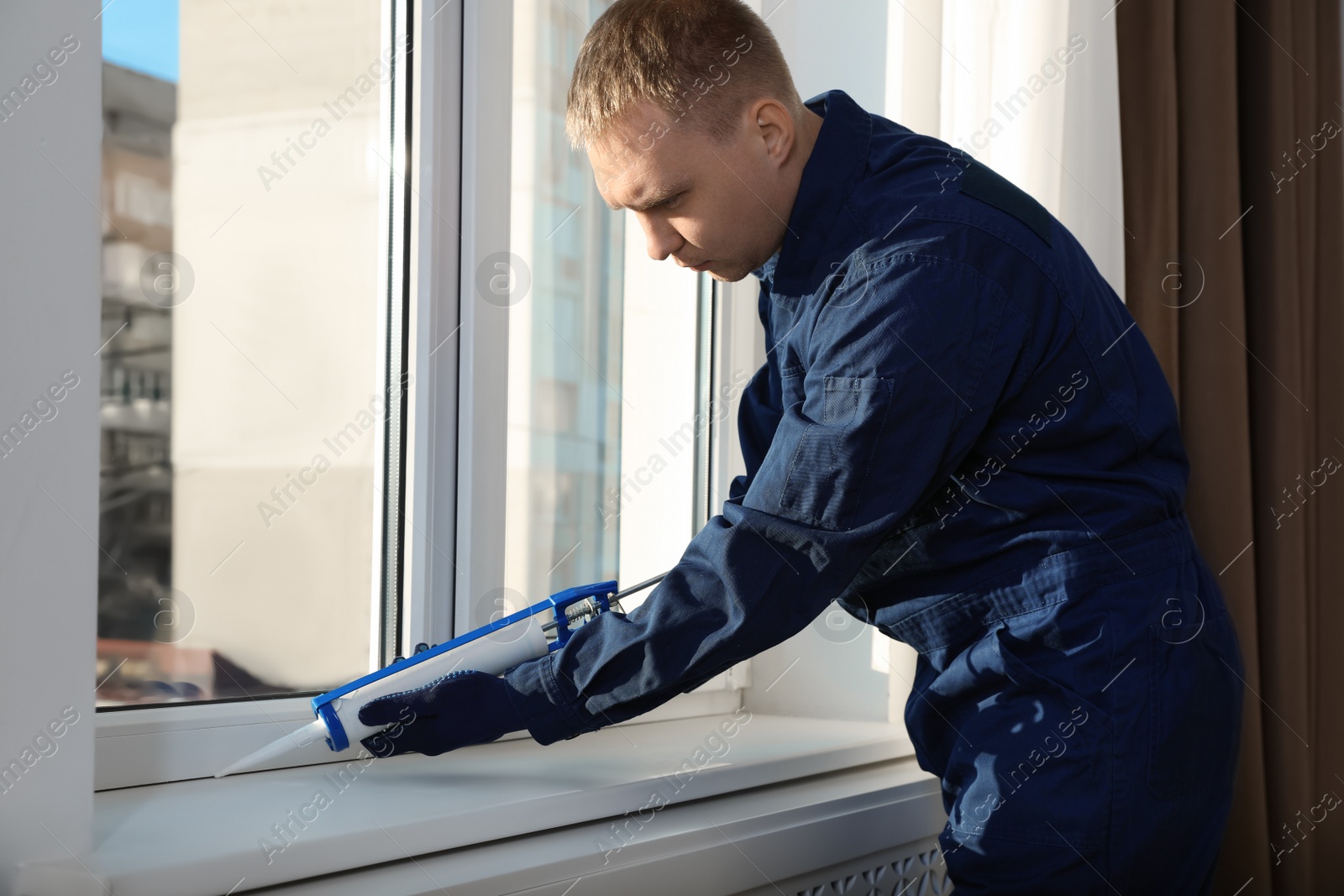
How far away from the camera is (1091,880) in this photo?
0.87m

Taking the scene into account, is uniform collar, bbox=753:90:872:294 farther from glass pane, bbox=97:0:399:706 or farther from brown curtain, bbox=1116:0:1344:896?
brown curtain, bbox=1116:0:1344:896

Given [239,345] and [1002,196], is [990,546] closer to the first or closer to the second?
[1002,196]

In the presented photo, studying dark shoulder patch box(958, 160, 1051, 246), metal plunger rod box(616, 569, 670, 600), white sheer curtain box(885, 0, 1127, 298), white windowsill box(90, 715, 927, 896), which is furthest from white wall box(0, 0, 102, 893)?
white sheer curtain box(885, 0, 1127, 298)

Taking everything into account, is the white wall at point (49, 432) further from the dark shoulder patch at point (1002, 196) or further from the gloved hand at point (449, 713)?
the dark shoulder patch at point (1002, 196)

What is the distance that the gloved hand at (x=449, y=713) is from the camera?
932 mm

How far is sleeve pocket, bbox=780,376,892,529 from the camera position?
81cm

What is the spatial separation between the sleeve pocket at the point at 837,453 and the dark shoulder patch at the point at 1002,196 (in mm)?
203

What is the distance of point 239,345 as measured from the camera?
3.76 ft

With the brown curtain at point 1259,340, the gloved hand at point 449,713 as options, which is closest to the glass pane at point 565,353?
the gloved hand at point 449,713

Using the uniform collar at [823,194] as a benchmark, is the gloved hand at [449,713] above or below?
below


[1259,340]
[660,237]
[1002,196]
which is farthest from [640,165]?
[1259,340]

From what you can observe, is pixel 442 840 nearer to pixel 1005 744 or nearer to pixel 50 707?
pixel 50 707

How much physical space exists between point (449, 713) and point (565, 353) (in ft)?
1.93

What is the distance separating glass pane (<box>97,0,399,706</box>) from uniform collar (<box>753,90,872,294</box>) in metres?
0.53
